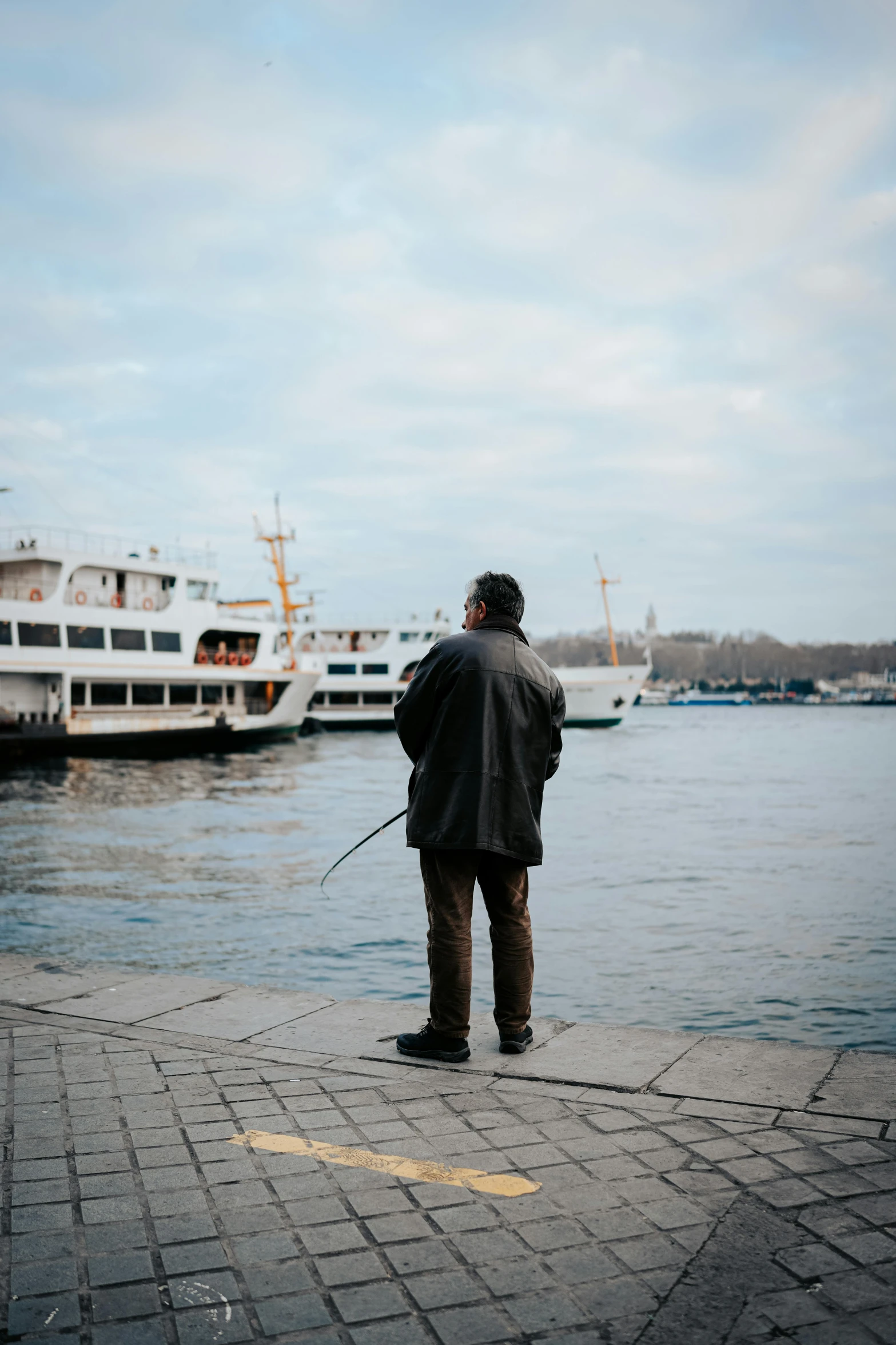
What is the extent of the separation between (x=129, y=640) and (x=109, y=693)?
2000 millimetres

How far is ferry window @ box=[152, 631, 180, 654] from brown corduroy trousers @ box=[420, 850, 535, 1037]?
32.3 metres

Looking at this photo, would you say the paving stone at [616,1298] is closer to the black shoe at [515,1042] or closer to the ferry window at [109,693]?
the black shoe at [515,1042]

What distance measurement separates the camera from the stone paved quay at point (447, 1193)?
2.04 metres

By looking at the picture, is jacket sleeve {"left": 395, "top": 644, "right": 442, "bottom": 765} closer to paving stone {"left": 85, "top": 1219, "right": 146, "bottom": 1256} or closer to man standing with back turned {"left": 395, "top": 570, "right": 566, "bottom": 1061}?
man standing with back turned {"left": 395, "top": 570, "right": 566, "bottom": 1061}

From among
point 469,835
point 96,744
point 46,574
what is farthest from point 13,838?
point 46,574

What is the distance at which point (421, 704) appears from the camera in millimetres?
3746

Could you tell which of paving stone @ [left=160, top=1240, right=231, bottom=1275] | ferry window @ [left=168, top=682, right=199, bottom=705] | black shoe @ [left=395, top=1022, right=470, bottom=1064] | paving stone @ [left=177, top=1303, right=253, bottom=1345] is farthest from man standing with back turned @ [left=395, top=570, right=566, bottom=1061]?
ferry window @ [left=168, top=682, right=199, bottom=705]

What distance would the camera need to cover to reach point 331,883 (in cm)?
1117

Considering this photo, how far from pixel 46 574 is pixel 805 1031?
29.9 metres

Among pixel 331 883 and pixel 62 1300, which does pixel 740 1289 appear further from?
pixel 331 883

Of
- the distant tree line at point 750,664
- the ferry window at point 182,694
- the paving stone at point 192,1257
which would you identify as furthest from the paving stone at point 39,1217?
the distant tree line at point 750,664

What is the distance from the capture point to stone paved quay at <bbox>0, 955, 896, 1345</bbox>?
2041mm

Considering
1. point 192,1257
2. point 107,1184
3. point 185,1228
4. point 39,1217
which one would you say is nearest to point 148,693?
point 107,1184

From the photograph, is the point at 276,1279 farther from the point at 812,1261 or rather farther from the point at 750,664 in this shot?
the point at 750,664
